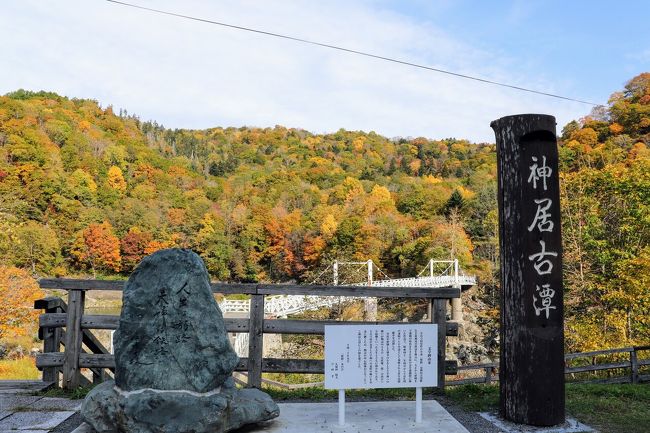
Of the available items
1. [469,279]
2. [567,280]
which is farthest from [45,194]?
[567,280]

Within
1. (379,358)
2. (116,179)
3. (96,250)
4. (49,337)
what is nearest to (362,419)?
(379,358)

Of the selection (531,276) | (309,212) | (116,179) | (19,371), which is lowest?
(19,371)

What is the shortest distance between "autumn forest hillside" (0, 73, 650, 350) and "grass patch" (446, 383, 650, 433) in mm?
8502

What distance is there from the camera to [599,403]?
13.9 ft

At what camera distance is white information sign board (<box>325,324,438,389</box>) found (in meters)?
3.46

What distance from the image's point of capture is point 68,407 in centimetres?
388

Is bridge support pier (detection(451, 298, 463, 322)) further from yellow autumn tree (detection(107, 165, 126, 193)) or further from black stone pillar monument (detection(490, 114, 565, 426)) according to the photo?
yellow autumn tree (detection(107, 165, 126, 193))

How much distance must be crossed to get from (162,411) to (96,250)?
38.3m

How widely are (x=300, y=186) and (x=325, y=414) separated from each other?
46.2m

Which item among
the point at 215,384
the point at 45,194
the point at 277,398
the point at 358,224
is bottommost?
the point at 277,398

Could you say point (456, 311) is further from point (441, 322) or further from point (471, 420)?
point (471, 420)

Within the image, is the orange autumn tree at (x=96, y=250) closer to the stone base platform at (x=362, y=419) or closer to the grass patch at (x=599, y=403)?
the stone base platform at (x=362, y=419)

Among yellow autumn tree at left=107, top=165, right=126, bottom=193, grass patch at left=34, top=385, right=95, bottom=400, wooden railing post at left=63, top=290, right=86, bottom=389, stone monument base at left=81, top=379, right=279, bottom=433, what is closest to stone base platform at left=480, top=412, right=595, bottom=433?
stone monument base at left=81, top=379, right=279, bottom=433

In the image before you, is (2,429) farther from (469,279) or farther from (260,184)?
(260,184)
